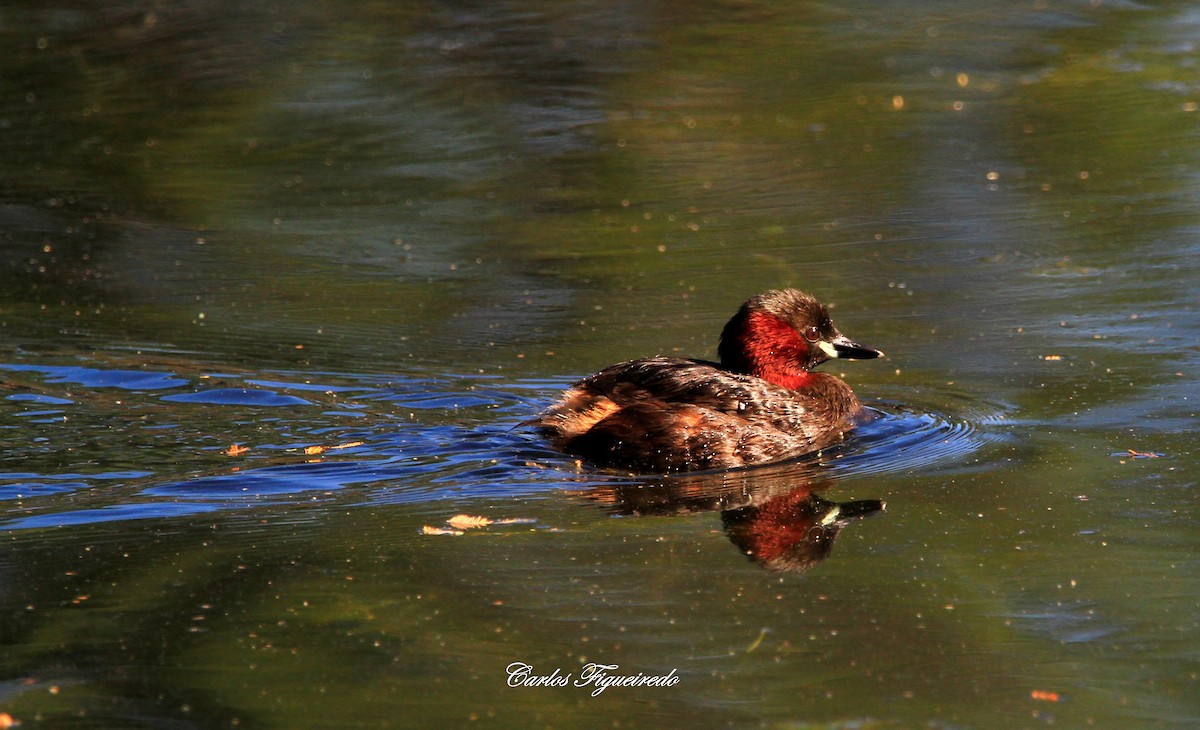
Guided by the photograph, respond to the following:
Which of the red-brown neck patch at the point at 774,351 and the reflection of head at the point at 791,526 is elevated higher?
the red-brown neck patch at the point at 774,351

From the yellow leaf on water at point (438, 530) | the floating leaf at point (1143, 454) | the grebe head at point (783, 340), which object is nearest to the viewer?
the yellow leaf on water at point (438, 530)

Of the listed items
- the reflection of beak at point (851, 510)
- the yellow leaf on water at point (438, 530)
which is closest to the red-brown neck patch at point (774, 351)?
the reflection of beak at point (851, 510)

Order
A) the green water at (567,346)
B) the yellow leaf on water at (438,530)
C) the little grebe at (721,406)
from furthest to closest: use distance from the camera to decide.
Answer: the little grebe at (721,406), the yellow leaf on water at (438,530), the green water at (567,346)

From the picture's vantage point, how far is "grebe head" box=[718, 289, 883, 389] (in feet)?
27.1

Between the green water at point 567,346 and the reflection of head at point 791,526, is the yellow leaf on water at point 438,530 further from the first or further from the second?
the reflection of head at point 791,526

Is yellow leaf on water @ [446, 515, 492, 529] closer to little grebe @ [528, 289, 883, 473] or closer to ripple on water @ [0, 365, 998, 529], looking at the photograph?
ripple on water @ [0, 365, 998, 529]

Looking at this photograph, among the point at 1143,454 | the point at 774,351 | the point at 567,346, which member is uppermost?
the point at 774,351

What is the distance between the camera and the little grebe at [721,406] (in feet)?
24.6

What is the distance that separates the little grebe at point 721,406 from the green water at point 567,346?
25 centimetres

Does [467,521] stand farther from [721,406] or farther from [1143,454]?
[1143,454]

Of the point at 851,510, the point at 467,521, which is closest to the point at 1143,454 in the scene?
the point at 851,510

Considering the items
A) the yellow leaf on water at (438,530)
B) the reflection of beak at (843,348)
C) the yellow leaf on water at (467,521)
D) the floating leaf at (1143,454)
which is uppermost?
the reflection of beak at (843,348)

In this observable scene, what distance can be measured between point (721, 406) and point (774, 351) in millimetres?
756

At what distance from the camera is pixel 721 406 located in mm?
7711
